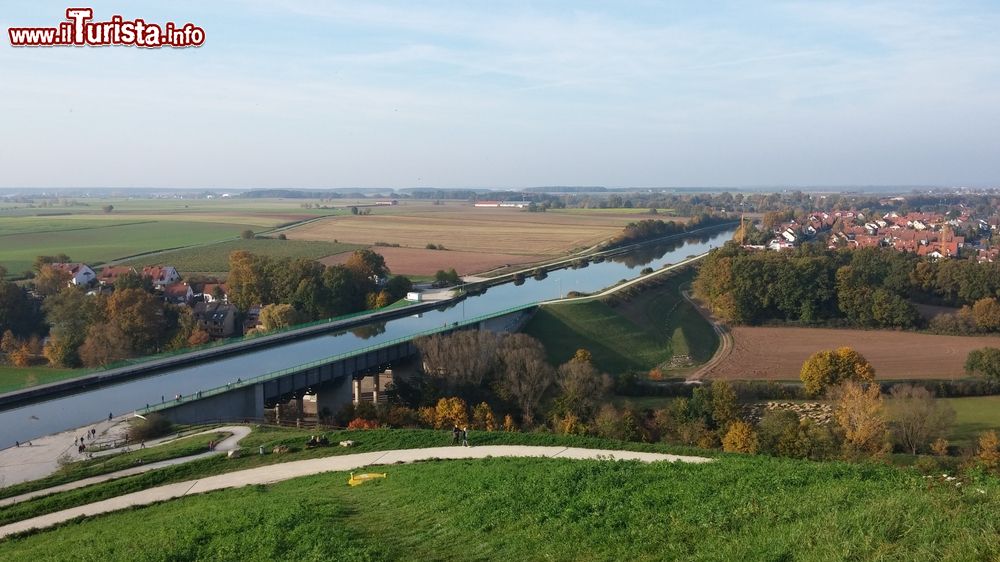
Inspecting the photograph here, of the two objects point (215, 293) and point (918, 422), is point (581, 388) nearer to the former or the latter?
point (918, 422)

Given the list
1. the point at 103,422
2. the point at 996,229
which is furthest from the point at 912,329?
the point at 996,229

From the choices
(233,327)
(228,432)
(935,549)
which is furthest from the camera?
(233,327)

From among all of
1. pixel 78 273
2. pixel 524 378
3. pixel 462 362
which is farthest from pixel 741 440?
pixel 78 273

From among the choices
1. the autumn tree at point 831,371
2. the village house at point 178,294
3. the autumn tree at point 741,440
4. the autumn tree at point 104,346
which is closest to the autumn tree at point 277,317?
the village house at point 178,294

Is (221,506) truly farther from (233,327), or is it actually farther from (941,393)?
(233,327)

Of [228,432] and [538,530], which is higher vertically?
[538,530]

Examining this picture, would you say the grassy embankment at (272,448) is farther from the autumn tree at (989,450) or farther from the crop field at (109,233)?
the crop field at (109,233)

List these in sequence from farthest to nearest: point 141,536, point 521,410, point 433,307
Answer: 1. point 433,307
2. point 521,410
3. point 141,536
